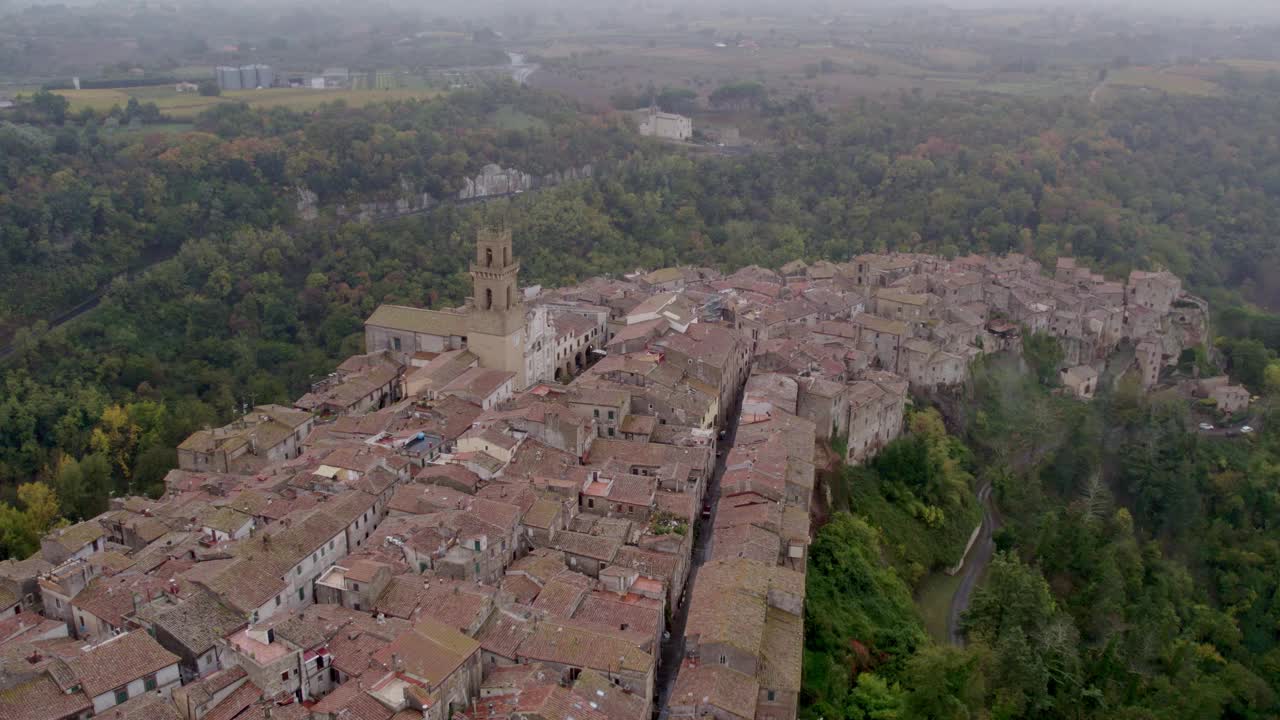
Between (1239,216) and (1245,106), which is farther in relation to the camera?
(1245,106)

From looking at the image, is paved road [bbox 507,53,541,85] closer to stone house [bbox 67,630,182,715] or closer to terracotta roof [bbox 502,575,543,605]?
terracotta roof [bbox 502,575,543,605]

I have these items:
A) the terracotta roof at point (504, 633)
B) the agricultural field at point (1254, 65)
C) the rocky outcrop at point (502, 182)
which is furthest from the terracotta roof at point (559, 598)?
the agricultural field at point (1254, 65)

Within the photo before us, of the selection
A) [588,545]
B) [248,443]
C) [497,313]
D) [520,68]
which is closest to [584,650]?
[588,545]

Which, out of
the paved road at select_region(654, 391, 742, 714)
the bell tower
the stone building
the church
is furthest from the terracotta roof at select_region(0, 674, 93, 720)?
the stone building

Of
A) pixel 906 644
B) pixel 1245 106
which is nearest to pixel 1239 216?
pixel 1245 106

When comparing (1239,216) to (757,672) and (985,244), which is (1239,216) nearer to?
(985,244)

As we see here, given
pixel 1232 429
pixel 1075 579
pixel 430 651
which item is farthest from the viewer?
pixel 1232 429

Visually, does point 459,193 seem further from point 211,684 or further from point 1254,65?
point 1254,65
